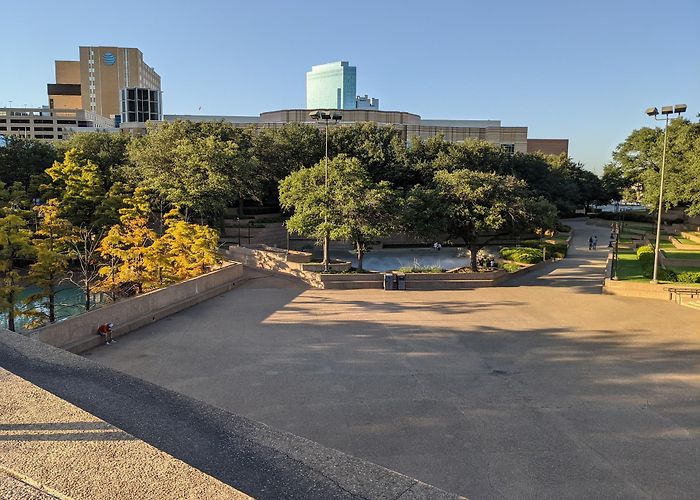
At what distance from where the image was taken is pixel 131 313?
53.5 ft

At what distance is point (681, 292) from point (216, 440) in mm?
23659

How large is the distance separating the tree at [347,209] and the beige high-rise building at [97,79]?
164694 mm

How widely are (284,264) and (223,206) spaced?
8.63m

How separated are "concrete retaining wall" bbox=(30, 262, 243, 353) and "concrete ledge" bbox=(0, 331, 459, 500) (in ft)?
22.3

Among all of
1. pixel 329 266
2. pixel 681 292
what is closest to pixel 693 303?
pixel 681 292

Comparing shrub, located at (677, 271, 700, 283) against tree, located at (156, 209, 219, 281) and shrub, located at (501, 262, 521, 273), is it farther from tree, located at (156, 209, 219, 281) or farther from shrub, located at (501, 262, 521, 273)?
tree, located at (156, 209, 219, 281)

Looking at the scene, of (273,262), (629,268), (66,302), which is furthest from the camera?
(629,268)

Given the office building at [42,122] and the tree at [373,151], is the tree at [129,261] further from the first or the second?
the office building at [42,122]

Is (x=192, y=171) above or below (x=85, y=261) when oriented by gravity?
above

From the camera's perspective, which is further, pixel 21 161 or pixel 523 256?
pixel 21 161

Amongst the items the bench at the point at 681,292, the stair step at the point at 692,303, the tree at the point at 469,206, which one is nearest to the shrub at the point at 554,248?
the tree at the point at 469,206

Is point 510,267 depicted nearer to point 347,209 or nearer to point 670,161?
point 347,209

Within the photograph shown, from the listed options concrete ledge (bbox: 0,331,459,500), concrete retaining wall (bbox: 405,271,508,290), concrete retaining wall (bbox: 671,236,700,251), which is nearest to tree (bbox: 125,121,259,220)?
concrete retaining wall (bbox: 405,271,508,290)

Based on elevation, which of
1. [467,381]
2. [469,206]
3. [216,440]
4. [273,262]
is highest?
[469,206]
